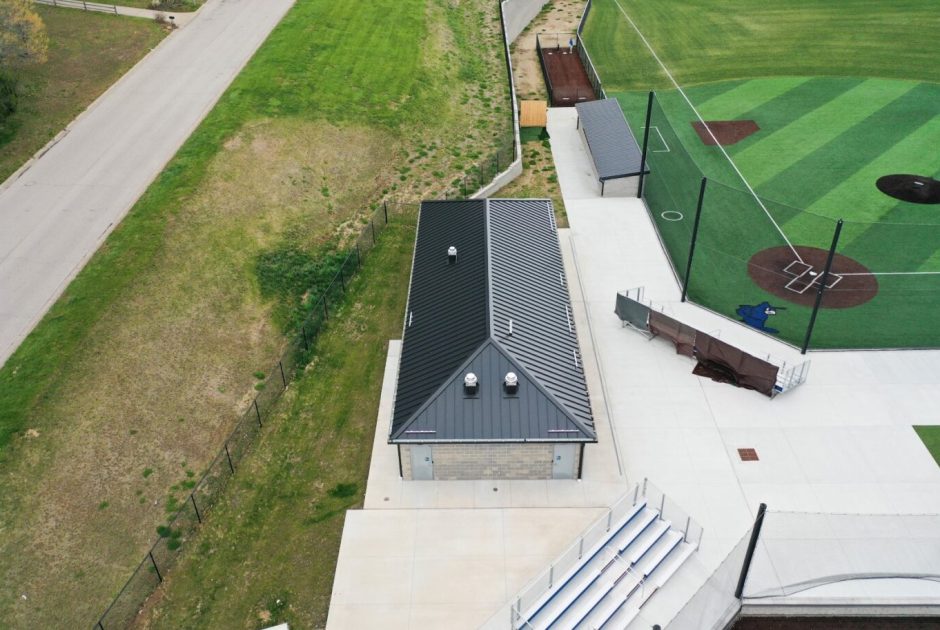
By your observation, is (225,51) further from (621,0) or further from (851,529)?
(851,529)

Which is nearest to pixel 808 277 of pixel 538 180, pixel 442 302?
pixel 538 180

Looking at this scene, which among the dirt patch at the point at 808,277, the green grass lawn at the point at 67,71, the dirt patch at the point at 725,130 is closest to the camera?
the dirt patch at the point at 808,277

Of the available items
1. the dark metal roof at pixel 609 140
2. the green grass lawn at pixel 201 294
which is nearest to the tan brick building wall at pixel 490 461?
the green grass lawn at pixel 201 294

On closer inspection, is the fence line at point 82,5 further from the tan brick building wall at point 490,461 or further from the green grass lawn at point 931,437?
the green grass lawn at point 931,437

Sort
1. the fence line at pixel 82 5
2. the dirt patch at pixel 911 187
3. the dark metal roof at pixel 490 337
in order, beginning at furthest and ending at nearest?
the fence line at pixel 82 5, the dirt patch at pixel 911 187, the dark metal roof at pixel 490 337

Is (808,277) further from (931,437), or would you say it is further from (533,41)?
(533,41)

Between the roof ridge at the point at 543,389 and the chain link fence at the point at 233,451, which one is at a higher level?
the roof ridge at the point at 543,389
